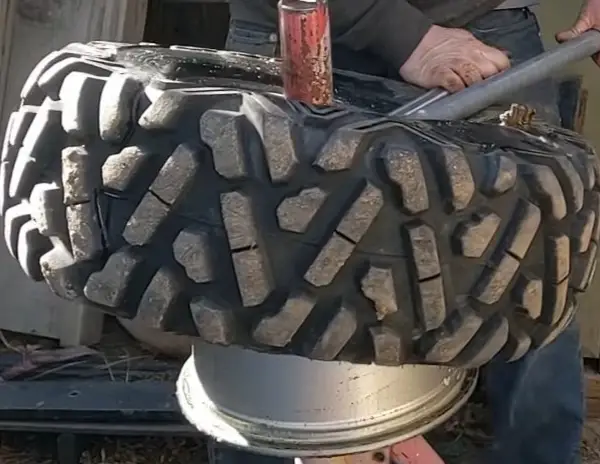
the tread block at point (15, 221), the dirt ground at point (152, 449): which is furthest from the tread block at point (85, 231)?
the dirt ground at point (152, 449)

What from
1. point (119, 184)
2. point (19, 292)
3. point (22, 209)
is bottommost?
point (19, 292)

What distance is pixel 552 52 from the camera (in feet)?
4.24

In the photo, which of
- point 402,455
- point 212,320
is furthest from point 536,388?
point 212,320

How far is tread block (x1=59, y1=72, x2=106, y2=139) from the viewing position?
97 centimetres

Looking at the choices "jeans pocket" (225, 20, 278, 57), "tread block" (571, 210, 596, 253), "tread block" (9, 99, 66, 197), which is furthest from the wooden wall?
"tread block" (571, 210, 596, 253)

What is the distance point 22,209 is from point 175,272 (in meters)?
0.22

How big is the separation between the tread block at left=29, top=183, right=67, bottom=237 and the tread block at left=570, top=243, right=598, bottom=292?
0.49m

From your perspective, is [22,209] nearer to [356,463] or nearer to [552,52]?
[356,463]

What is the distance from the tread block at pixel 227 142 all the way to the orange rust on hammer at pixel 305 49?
125mm

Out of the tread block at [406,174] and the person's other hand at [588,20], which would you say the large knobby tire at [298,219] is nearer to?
the tread block at [406,174]

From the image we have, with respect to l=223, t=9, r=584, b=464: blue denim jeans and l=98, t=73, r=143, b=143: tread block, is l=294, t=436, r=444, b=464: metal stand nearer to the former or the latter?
l=223, t=9, r=584, b=464: blue denim jeans

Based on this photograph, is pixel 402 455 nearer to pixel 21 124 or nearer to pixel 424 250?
pixel 424 250

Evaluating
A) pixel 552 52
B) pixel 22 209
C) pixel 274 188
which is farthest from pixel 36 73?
pixel 552 52

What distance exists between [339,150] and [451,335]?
0.21 m
